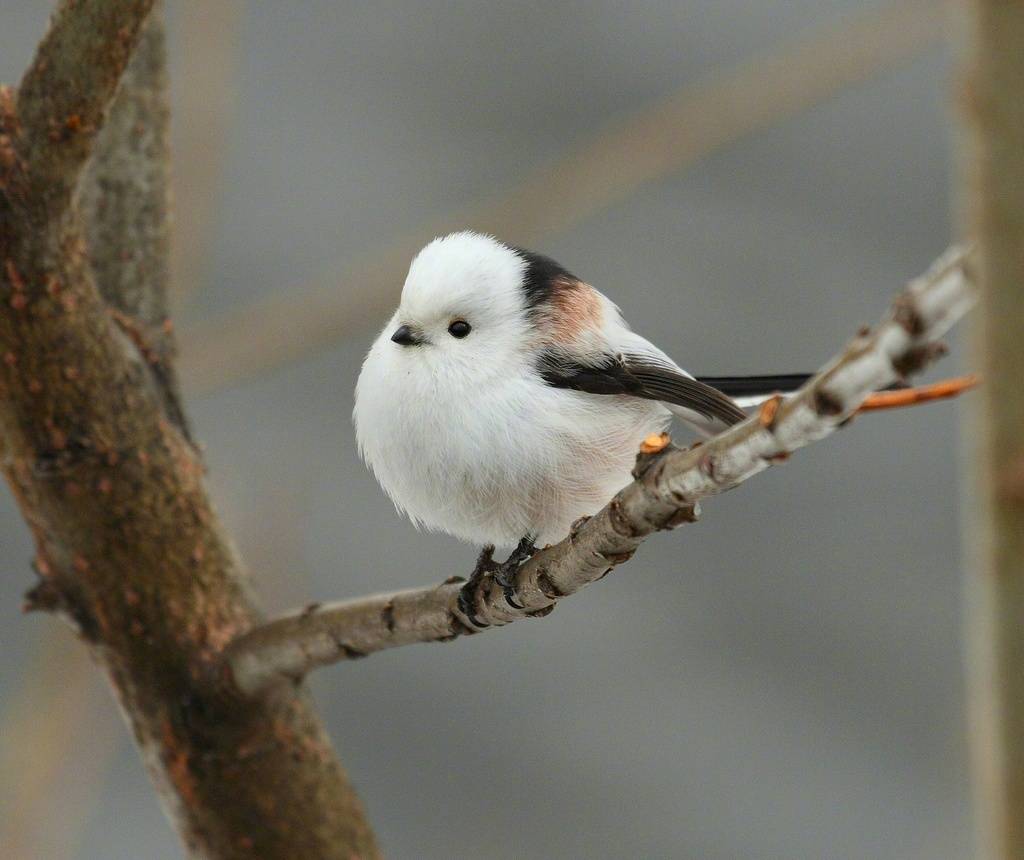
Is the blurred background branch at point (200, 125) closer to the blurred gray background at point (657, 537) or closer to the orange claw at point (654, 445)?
the blurred gray background at point (657, 537)

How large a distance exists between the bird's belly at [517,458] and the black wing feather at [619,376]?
0.01 metres

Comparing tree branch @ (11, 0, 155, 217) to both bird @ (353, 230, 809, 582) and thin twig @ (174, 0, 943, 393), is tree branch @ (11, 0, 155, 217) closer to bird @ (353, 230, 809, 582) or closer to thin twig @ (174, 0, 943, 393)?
bird @ (353, 230, 809, 582)

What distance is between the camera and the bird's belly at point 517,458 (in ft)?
3.52

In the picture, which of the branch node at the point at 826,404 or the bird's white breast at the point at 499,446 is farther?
the bird's white breast at the point at 499,446

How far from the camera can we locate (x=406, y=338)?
113cm

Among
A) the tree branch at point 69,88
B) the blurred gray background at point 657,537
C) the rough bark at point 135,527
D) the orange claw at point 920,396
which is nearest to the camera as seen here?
the orange claw at point 920,396

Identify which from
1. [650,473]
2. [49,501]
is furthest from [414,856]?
[650,473]

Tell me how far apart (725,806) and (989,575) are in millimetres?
2281

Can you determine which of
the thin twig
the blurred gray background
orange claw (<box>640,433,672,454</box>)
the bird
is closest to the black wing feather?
the bird

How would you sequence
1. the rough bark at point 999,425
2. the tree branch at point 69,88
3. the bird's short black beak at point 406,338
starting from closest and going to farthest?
1. the rough bark at point 999,425
2. the tree branch at point 69,88
3. the bird's short black beak at point 406,338

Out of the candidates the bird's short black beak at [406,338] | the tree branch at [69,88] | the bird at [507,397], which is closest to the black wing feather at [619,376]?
the bird at [507,397]

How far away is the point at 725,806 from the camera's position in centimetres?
254

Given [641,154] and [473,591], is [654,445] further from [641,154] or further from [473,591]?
[641,154]

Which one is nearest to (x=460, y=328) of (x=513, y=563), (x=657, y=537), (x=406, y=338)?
(x=406, y=338)
